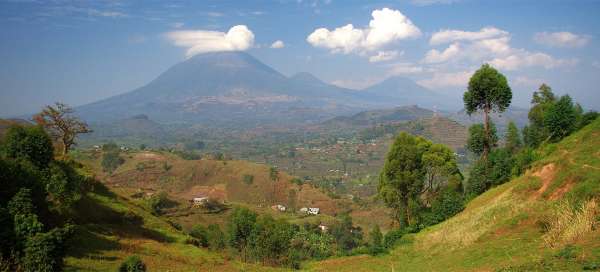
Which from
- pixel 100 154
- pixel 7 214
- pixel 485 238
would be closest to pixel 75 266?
pixel 7 214

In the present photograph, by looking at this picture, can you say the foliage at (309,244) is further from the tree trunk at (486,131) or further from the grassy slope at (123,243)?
the tree trunk at (486,131)

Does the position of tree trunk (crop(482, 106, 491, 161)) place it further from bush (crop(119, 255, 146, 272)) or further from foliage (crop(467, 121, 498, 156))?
bush (crop(119, 255, 146, 272))

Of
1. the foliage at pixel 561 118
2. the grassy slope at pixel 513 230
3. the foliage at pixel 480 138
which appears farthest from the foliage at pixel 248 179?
the foliage at pixel 561 118

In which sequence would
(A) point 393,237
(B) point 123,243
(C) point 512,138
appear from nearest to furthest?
(B) point 123,243, (A) point 393,237, (C) point 512,138

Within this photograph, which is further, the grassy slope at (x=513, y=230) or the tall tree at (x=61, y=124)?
the tall tree at (x=61, y=124)

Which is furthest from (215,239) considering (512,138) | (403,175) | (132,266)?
(512,138)

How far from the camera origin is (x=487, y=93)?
31609 millimetres

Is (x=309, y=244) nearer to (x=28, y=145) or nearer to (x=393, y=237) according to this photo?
(x=393, y=237)

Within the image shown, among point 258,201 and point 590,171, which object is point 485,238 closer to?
point 590,171

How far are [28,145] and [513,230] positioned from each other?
1081 inches

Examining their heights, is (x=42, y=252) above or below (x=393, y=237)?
above

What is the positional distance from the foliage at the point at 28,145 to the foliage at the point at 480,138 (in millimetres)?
31566

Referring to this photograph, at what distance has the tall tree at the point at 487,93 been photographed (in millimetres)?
31156

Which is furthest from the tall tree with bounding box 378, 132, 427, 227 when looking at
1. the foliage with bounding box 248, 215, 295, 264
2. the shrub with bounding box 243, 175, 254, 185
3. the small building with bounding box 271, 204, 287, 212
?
the shrub with bounding box 243, 175, 254, 185
